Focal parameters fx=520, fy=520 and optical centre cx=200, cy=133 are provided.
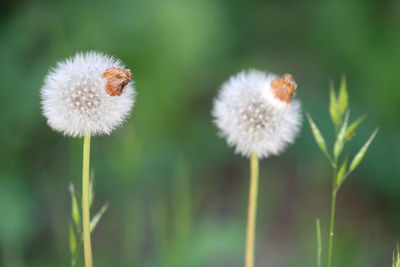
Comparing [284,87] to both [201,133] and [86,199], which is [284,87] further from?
[201,133]

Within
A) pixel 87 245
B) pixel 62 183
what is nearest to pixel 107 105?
pixel 87 245

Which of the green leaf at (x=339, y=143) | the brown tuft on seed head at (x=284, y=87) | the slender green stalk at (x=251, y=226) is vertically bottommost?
the slender green stalk at (x=251, y=226)

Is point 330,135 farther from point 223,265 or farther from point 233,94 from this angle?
point 233,94

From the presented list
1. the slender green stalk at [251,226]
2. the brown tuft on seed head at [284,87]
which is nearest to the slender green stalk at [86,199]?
the slender green stalk at [251,226]

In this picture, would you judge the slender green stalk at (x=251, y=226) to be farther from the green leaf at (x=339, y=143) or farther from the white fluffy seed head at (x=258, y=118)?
the green leaf at (x=339, y=143)

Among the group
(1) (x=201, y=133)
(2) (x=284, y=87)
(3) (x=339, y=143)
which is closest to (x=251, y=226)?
(3) (x=339, y=143)

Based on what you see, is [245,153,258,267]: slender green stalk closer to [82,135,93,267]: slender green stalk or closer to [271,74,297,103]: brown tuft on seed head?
[271,74,297,103]: brown tuft on seed head
